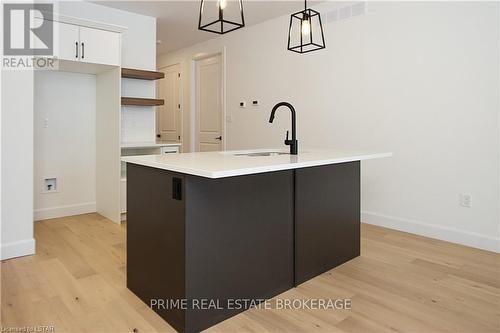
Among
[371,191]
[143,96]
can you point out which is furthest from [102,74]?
[371,191]

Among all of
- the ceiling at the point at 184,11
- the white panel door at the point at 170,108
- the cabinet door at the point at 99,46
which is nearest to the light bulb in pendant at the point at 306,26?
the ceiling at the point at 184,11

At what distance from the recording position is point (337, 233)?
2691 mm

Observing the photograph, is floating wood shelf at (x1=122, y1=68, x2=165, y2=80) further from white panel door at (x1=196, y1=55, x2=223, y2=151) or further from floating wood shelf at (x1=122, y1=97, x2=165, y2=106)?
white panel door at (x1=196, y1=55, x2=223, y2=151)

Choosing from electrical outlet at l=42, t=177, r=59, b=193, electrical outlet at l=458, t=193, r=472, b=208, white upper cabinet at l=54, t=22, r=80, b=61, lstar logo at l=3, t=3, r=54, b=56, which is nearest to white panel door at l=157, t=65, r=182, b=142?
electrical outlet at l=42, t=177, r=59, b=193

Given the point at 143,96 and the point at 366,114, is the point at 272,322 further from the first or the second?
the point at 143,96

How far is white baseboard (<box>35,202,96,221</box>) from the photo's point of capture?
408 cm

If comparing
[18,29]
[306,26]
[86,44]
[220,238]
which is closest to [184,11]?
[86,44]

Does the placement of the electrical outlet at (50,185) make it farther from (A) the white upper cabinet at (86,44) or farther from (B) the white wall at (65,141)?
(A) the white upper cabinet at (86,44)

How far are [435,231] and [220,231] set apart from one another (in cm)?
253

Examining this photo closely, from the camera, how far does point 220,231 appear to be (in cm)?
190

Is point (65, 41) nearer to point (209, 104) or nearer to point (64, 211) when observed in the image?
point (64, 211)

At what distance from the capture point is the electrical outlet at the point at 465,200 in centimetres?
323

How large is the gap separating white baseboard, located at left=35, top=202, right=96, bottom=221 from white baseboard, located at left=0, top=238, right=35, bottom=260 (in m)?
1.29

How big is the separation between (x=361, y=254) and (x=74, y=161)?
343cm
